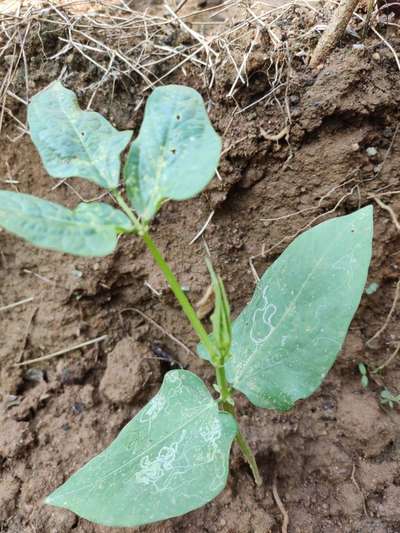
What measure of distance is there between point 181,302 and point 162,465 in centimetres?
31

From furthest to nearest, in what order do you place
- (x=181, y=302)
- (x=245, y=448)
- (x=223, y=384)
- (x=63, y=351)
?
(x=63, y=351) → (x=245, y=448) → (x=223, y=384) → (x=181, y=302)

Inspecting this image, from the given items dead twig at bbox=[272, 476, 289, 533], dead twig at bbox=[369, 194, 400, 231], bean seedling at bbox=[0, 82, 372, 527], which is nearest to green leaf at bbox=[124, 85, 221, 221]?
bean seedling at bbox=[0, 82, 372, 527]

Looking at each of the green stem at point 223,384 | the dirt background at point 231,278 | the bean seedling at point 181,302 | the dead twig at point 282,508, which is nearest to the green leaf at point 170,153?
the bean seedling at point 181,302

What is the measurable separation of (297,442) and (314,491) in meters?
0.12

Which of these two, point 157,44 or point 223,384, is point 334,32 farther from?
point 223,384

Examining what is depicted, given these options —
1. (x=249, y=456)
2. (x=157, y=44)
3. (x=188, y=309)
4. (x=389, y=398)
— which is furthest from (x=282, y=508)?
(x=157, y=44)

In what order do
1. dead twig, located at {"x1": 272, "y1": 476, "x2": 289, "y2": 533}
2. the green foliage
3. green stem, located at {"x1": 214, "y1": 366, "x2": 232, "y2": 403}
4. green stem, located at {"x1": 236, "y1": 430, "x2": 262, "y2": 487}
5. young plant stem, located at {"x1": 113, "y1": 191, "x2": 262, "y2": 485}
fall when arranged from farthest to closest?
the green foliage → dead twig, located at {"x1": 272, "y1": 476, "x2": 289, "y2": 533} → green stem, located at {"x1": 236, "y1": 430, "x2": 262, "y2": 487} → green stem, located at {"x1": 214, "y1": 366, "x2": 232, "y2": 403} → young plant stem, located at {"x1": 113, "y1": 191, "x2": 262, "y2": 485}

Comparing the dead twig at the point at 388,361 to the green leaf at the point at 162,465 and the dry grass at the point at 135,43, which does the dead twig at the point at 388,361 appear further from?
the dry grass at the point at 135,43

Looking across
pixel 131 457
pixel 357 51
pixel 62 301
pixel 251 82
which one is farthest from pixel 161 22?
pixel 131 457

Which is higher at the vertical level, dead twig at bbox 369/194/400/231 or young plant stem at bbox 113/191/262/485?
young plant stem at bbox 113/191/262/485

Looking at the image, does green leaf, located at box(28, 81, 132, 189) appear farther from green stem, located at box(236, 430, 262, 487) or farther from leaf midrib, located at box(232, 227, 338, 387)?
green stem, located at box(236, 430, 262, 487)

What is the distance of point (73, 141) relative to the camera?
75 cm

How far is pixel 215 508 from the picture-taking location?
1048 mm

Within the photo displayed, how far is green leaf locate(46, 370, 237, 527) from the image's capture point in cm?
77
